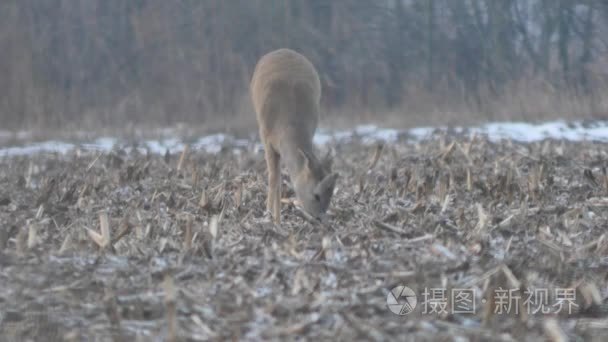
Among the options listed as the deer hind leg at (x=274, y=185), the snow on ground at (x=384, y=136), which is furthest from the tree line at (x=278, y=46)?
the deer hind leg at (x=274, y=185)

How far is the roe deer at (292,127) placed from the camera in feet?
23.2

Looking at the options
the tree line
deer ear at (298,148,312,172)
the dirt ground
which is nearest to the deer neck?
deer ear at (298,148,312,172)

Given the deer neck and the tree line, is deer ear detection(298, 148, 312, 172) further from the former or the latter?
the tree line

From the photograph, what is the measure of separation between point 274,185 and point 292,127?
1.74 feet

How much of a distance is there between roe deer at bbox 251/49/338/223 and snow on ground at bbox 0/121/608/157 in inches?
233

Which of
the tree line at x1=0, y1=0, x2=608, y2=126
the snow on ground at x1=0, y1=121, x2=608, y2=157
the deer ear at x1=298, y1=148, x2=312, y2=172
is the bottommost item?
the snow on ground at x1=0, y1=121, x2=608, y2=157

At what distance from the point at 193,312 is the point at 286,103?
159 inches

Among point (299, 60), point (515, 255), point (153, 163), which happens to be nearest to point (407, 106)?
point (153, 163)

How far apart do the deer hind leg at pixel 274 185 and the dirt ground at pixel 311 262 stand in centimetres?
14

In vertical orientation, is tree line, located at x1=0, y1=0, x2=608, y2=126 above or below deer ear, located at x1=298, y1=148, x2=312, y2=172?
below

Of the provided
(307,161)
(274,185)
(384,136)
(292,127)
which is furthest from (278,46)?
(307,161)

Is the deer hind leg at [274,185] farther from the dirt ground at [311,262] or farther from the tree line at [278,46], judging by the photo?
the tree line at [278,46]

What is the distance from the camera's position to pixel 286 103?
816 cm

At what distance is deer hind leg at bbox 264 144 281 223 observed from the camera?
7.51 m
